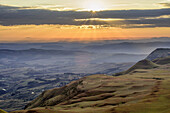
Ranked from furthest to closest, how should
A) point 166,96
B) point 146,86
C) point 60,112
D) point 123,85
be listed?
point 123,85, point 146,86, point 166,96, point 60,112

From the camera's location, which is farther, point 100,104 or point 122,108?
point 100,104

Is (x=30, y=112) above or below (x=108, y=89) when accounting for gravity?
above

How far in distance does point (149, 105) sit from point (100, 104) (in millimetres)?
31333

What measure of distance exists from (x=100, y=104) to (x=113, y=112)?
3213cm

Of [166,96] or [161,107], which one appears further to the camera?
[166,96]

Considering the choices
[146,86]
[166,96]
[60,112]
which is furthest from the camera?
[146,86]

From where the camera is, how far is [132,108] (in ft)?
344

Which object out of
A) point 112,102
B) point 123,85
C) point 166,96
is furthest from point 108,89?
point 166,96

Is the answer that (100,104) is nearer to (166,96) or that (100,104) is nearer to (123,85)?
(166,96)

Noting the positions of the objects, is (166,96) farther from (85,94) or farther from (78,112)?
(85,94)

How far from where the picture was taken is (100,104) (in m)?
133

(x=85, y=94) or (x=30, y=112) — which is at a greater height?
(x=30, y=112)

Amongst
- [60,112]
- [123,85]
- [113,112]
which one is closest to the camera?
[113,112]

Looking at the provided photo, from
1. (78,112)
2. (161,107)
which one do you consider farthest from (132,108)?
(78,112)
